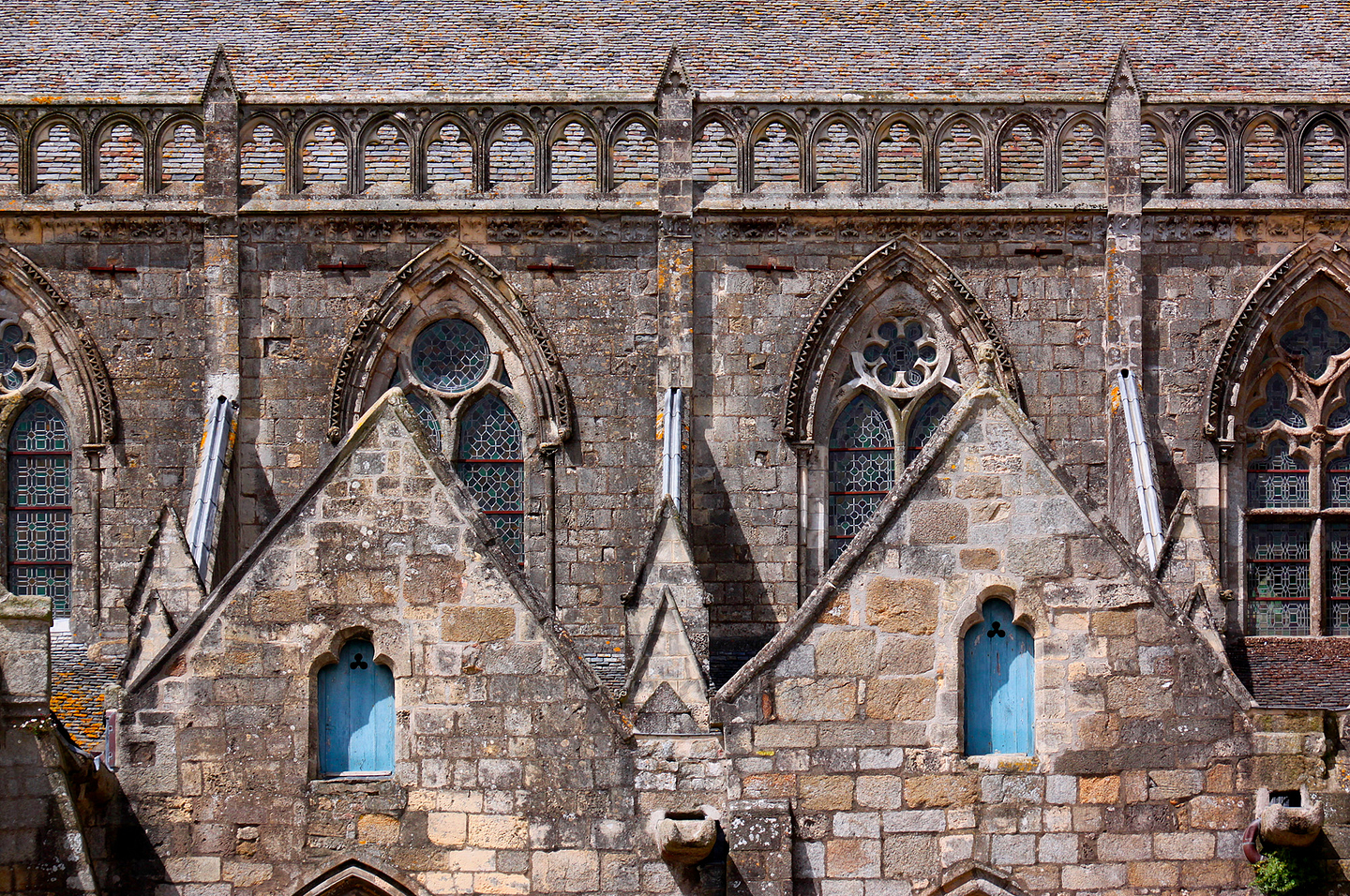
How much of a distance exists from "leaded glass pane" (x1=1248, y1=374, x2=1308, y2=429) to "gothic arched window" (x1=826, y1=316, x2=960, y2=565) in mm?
2986

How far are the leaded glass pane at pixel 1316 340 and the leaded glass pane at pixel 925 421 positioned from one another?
339 cm

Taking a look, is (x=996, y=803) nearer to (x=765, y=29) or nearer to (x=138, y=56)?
(x=765, y=29)

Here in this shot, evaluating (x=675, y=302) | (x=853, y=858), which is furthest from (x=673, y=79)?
(x=853, y=858)

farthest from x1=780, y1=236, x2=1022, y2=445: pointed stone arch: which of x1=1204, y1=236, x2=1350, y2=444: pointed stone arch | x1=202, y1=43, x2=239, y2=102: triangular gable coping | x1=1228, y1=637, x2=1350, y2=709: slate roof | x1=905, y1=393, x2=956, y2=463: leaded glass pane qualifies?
x1=202, y1=43, x2=239, y2=102: triangular gable coping

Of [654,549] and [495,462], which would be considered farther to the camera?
[495,462]

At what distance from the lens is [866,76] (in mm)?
19500

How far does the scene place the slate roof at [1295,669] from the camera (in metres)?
15.0

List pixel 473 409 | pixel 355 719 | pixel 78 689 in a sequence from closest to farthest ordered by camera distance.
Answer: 1. pixel 355 719
2. pixel 78 689
3. pixel 473 409

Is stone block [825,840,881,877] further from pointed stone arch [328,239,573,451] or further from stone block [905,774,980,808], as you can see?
pointed stone arch [328,239,573,451]

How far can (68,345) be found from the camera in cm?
1788

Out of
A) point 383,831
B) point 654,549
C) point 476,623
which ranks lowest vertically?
point 383,831

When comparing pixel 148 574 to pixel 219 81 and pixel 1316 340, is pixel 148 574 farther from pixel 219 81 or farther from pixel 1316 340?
pixel 1316 340

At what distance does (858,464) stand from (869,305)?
5.14 ft

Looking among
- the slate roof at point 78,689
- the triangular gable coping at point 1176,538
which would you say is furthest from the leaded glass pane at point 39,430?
the triangular gable coping at point 1176,538
